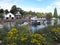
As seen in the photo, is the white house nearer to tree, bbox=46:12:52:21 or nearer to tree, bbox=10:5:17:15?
tree, bbox=10:5:17:15

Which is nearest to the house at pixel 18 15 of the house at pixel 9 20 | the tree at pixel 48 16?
the house at pixel 9 20

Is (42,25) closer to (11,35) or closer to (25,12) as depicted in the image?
(25,12)

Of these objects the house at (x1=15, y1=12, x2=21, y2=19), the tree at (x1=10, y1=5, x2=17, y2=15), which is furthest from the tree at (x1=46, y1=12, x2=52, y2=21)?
the tree at (x1=10, y1=5, x2=17, y2=15)

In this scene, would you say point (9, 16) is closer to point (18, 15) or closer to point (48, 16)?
point (18, 15)

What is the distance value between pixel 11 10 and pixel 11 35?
792 millimetres

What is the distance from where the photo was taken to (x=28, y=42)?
3416mm

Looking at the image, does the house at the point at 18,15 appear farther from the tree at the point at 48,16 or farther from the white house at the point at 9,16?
the tree at the point at 48,16

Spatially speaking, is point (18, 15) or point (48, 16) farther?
point (48, 16)

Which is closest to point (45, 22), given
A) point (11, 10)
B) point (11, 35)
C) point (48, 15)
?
point (48, 15)

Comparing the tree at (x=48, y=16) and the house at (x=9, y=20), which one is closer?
the house at (x=9, y=20)

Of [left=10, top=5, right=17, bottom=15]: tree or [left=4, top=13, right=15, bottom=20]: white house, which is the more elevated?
[left=10, top=5, right=17, bottom=15]: tree

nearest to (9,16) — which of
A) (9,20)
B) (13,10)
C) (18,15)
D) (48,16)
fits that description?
(9,20)

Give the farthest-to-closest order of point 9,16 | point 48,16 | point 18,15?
point 48,16 → point 18,15 → point 9,16

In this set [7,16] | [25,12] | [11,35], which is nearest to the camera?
[11,35]
